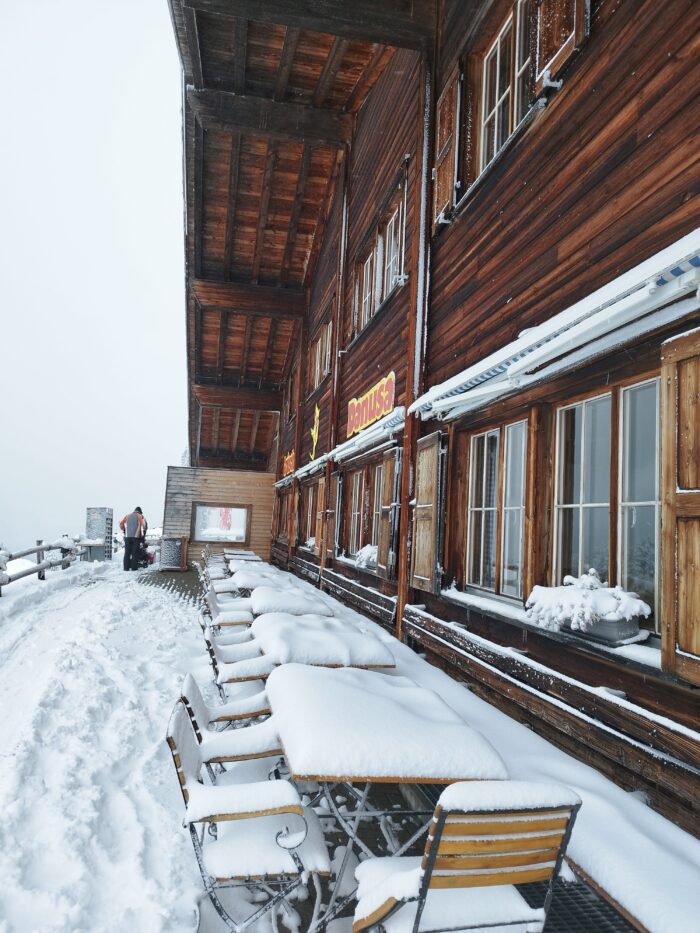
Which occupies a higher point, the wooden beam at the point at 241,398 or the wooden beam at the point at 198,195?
the wooden beam at the point at 198,195

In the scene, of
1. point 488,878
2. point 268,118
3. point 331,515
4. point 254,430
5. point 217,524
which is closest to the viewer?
point 488,878

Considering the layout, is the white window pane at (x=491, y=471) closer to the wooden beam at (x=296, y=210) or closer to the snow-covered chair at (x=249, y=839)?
the snow-covered chair at (x=249, y=839)

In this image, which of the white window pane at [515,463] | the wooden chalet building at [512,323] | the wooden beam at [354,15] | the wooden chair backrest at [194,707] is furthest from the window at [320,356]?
the wooden chair backrest at [194,707]

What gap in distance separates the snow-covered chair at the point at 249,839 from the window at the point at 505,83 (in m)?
4.99

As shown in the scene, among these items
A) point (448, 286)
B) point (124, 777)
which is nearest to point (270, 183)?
point (448, 286)

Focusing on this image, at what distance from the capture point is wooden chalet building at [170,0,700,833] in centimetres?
295

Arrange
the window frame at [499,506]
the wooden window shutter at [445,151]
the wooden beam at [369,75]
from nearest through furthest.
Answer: the window frame at [499,506]
the wooden window shutter at [445,151]
the wooden beam at [369,75]

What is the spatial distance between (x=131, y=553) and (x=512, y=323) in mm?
14763

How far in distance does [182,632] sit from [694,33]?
24.6ft

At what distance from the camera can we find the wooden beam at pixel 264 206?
1144 centimetres

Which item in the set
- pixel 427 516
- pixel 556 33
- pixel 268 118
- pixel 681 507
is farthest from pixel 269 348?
pixel 681 507

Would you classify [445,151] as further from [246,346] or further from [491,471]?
[246,346]

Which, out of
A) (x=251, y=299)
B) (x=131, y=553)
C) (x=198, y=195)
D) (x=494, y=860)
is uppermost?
(x=198, y=195)

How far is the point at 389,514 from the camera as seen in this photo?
22.3 feet
